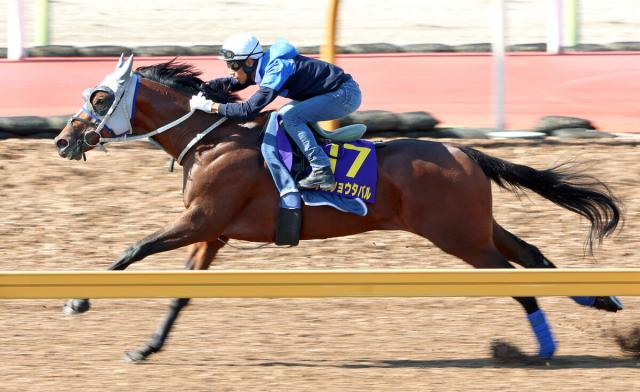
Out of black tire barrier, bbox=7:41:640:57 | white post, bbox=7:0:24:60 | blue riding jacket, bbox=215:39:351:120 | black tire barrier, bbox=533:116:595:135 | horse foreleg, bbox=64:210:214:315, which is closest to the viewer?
horse foreleg, bbox=64:210:214:315

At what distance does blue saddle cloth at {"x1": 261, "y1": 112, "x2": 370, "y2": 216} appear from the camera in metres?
7.91

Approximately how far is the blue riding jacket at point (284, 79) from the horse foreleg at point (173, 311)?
903 millimetres

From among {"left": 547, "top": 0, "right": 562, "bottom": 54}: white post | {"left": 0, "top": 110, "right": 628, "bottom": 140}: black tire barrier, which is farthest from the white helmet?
{"left": 547, "top": 0, "right": 562, "bottom": 54}: white post

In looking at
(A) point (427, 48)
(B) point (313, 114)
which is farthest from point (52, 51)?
(B) point (313, 114)

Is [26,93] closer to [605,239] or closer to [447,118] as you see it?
[447,118]

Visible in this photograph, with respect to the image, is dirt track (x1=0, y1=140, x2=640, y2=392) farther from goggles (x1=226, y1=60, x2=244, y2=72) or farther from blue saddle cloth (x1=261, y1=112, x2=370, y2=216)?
goggles (x1=226, y1=60, x2=244, y2=72)

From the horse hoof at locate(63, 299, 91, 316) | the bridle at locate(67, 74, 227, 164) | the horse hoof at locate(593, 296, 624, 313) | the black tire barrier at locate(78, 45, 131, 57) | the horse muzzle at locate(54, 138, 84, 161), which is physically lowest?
the horse hoof at locate(593, 296, 624, 313)

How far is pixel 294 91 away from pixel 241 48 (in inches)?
17.6

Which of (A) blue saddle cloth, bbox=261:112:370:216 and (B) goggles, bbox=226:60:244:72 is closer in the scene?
(A) blue saddle cloth, bbox=261:112:370:216

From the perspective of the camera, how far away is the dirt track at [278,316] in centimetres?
716

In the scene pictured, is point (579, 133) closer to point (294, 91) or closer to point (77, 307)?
point (294, 91)

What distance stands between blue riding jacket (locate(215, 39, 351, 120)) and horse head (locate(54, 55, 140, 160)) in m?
0.66

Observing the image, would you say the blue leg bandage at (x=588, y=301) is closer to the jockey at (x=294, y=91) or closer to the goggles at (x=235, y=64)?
the jockey at (x=294, y=91)

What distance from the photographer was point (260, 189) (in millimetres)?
8023
